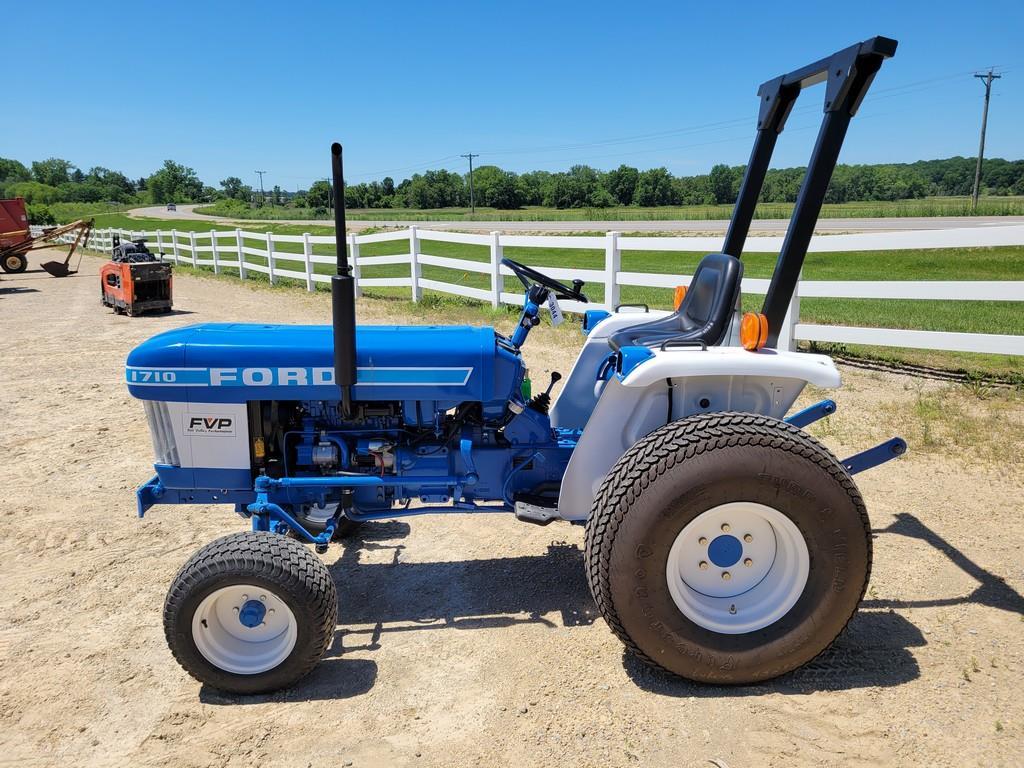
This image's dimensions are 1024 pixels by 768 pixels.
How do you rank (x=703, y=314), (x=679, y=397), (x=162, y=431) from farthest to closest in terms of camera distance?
(x=703, y=314) → (x=162, y=431) → (x=679, y=397)

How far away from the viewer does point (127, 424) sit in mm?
6203

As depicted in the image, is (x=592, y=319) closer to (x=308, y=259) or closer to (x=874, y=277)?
(x=308, y=259)

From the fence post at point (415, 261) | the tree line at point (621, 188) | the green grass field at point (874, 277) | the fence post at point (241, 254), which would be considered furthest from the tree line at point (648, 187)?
the fence post at point (415, 261)

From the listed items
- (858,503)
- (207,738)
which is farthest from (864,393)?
(207,738)

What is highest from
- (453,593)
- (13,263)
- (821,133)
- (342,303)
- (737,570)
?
(821,133)

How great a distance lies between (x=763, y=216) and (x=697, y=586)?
3340 centimetres

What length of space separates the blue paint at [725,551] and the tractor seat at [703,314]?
0.80m

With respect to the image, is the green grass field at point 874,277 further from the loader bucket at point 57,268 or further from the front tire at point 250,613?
the front tire at point 250,613

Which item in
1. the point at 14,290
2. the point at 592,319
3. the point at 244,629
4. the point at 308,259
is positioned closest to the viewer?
the point at 244,629

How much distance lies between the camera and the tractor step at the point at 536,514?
10.1 feet

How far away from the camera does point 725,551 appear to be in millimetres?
2686

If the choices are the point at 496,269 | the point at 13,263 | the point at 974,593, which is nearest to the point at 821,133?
the point at 974,593

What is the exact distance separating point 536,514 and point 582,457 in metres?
0.34

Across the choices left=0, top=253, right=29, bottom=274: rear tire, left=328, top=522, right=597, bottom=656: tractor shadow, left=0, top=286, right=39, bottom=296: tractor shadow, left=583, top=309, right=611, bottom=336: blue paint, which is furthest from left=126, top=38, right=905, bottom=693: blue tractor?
left=0, top=253, right=29, bottom=274: rear tire
